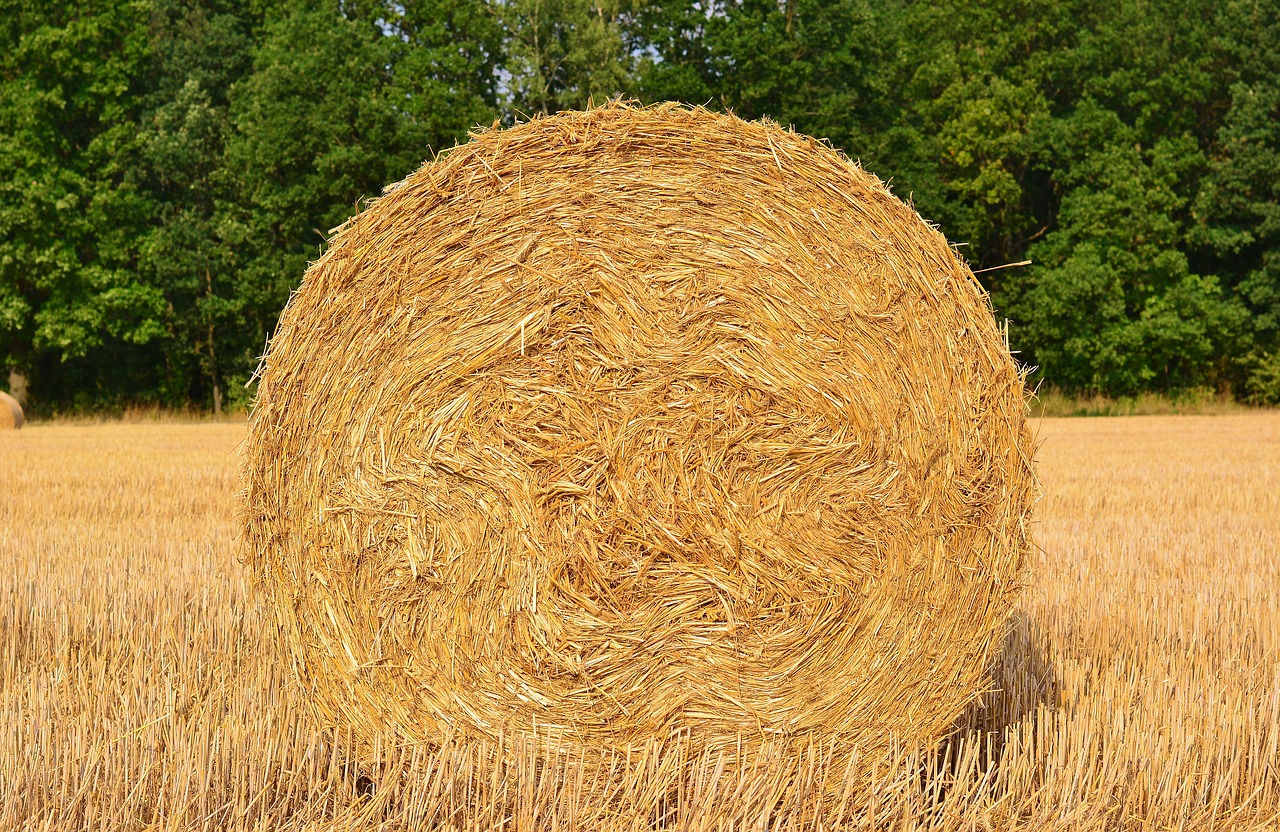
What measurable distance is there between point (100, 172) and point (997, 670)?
93.8 ft

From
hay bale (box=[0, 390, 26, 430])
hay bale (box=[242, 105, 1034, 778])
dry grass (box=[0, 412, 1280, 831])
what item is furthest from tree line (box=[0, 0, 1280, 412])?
hay bale (box=[242, 105, 1034, 778])

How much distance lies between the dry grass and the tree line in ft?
71.9

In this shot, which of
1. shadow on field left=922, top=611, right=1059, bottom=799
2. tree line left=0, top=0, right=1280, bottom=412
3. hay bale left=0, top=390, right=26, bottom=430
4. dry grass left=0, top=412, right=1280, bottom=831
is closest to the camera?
dry grass left=0, top=412, right=1280, bottom=831

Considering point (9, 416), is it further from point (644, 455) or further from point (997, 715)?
point (997, 715)

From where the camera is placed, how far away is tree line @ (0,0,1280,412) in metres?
28.1

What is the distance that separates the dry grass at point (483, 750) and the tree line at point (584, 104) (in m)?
21.9

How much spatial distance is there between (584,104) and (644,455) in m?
27.4

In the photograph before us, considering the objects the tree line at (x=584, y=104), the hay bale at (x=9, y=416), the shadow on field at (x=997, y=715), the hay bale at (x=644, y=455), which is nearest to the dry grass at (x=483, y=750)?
the shadow on field at (x=997, y=715)

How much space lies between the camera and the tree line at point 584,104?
92.3ft

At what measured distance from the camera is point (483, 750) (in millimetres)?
3605

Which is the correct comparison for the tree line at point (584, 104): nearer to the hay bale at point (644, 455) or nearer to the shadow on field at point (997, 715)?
the shadow on field at point (997, 715)

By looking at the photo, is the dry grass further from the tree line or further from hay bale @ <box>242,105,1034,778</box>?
the tree line

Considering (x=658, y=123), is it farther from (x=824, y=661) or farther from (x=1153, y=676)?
(x=1153, y=676)

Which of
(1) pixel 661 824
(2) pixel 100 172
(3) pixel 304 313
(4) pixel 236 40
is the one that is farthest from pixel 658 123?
(4) pixel 236 40
